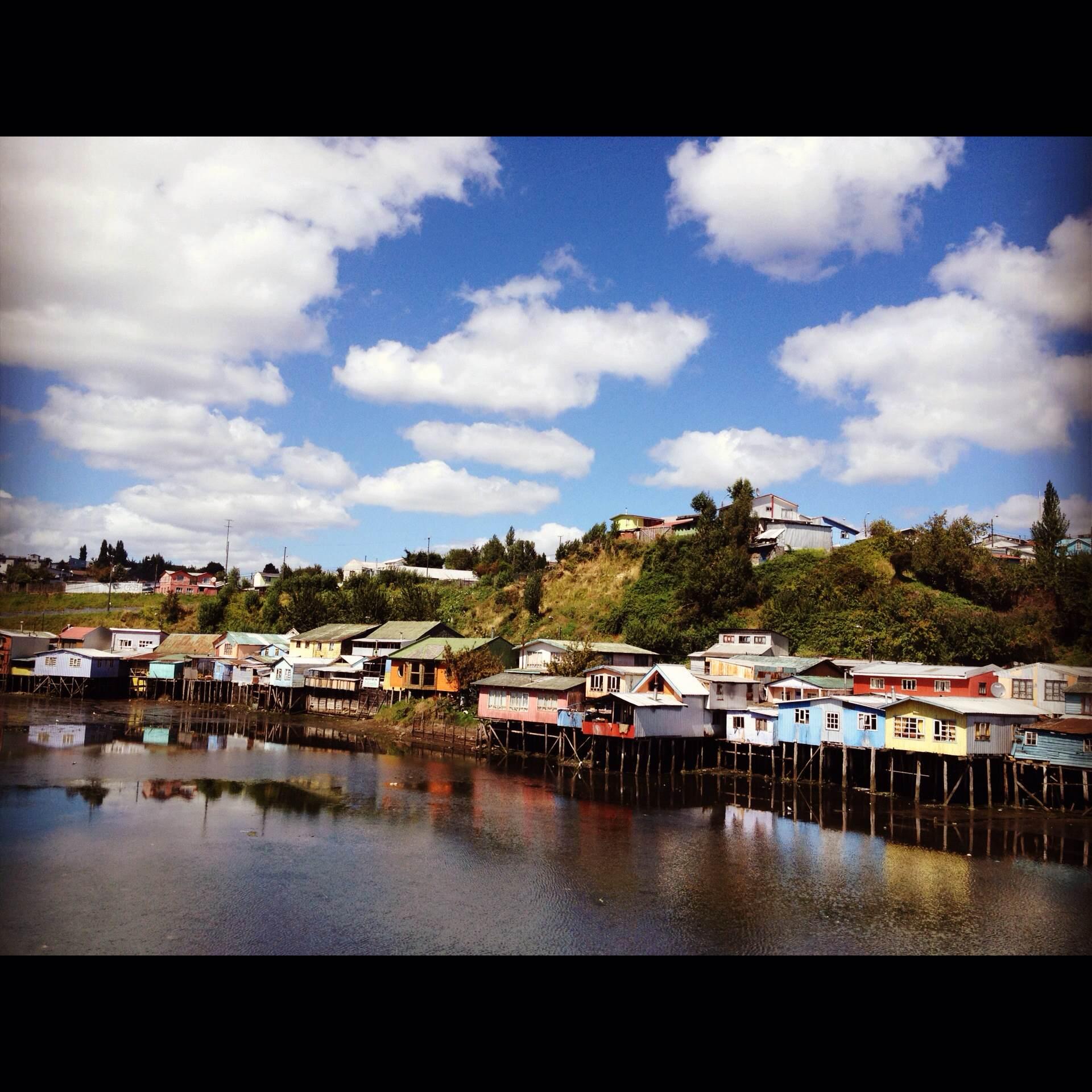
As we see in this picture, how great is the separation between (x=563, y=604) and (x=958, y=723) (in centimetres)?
2825

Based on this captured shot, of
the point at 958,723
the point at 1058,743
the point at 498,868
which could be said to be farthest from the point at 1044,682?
the point at 498,868

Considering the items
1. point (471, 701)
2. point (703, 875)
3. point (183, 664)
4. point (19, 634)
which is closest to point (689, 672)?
point (471, 701)

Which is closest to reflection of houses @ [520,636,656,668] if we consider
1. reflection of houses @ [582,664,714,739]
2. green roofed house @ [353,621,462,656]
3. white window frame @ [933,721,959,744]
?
reflection of houses @ [582,664,714,739]

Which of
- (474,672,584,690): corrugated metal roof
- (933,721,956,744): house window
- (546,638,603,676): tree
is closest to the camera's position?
(933,721,956,744): house window

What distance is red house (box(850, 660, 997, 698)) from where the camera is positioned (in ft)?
82.7

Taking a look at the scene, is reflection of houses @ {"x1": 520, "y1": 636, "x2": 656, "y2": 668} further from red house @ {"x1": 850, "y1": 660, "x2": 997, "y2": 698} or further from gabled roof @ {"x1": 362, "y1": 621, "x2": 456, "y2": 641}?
red house @ {"x1": 850, "y1": 660, "x2": 997, "y2": 698}

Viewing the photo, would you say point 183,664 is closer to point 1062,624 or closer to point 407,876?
point 407,876

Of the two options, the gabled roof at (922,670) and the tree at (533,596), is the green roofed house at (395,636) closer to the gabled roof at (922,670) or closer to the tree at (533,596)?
the tree at (533,596)

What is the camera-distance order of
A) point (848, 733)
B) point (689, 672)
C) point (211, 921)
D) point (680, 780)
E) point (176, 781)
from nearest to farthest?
point (211, 921) < point (176, 781) < point (848, 733) < point (680, 780) < point (689, 672)

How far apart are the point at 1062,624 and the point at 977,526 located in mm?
18272

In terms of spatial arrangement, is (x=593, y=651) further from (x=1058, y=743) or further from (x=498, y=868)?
(x=498, y=868)

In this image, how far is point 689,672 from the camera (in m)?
30.3

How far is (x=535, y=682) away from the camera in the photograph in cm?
3178

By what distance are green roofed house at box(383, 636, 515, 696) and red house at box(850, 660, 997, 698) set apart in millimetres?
16924
